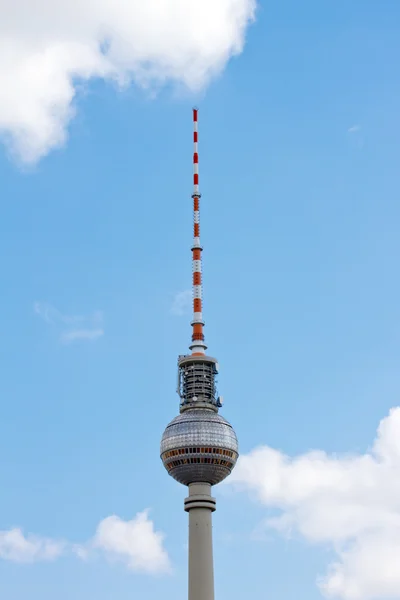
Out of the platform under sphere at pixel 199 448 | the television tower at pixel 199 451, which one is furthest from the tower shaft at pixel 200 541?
the platform under sphere at pixel 199 448

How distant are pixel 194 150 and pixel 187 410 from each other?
151ft

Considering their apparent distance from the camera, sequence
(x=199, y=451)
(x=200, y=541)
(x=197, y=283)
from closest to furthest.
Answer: (x=200, y=541) < (x=199, y=451) < (x=197, y=283)

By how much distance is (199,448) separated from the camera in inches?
6038

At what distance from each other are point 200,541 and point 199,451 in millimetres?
13683

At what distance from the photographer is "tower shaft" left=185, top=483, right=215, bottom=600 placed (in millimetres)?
146875

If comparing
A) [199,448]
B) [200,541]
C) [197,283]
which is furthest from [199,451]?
[197,283]

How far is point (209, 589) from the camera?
147 meters

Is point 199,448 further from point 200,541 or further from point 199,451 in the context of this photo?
point 200,541

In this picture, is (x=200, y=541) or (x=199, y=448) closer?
(x=200, y=541)

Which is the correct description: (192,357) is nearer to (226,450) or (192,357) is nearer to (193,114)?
(226,450)

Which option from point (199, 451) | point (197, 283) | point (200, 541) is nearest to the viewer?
point (200, 541)

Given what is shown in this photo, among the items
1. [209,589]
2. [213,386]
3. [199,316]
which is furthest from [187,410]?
[209,589]

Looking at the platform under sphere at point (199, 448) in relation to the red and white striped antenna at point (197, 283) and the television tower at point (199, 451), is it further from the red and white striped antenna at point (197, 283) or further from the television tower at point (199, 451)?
the red and white striped antenna at point (197, 283)

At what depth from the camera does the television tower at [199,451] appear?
489 ft
